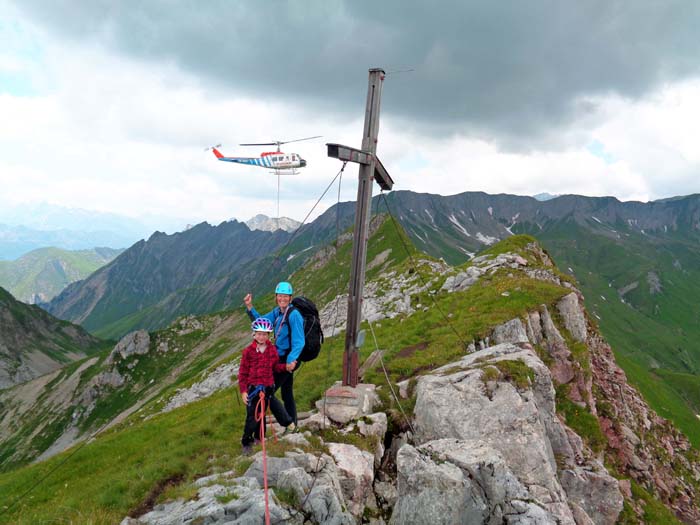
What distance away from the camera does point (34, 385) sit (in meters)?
110

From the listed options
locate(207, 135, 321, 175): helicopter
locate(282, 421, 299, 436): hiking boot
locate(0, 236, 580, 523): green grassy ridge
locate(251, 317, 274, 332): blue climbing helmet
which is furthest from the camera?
locate(207, 135, 321, 175): helicopter

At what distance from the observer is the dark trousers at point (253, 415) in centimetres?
1055

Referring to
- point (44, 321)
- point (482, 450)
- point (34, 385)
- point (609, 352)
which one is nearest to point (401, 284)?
point (609, 352)

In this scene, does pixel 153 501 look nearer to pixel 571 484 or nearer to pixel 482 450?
pixel 482 450

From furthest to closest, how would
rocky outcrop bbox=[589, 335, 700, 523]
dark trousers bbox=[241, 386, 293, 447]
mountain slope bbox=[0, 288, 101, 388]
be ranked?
mountain slope bbox=[0, 288, 101, 388] < rocky outcrop bbox=[589, 335, 700, 523] < dark trousers bbox=[241, 386, 293, 447]

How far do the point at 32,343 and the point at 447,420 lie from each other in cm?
21208

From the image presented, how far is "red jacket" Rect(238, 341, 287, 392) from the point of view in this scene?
1038 centimetres

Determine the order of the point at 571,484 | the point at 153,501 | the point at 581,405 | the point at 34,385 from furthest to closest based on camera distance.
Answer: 1. the point at 34,385
2. the point at 581,405
3. the point at 571,484
4. the point at 153,501

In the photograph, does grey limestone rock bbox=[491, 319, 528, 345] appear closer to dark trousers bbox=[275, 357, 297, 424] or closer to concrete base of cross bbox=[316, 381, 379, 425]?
concrete base of cross bbox=[316, 381, 379, 425]

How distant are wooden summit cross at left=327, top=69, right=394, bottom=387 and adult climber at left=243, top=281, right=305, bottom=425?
2.94m

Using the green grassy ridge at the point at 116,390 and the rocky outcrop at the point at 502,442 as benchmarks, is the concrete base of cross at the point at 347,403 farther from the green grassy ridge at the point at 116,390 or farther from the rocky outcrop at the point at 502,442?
the green grassy ridge at the point at 116,390

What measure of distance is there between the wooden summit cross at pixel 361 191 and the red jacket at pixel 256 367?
12.6ft

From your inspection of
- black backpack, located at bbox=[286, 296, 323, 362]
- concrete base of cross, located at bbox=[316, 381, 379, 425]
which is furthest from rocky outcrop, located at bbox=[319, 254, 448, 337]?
black backpack, located at bbox=[286, 296, 323, 362]

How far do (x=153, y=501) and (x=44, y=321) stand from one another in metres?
226
